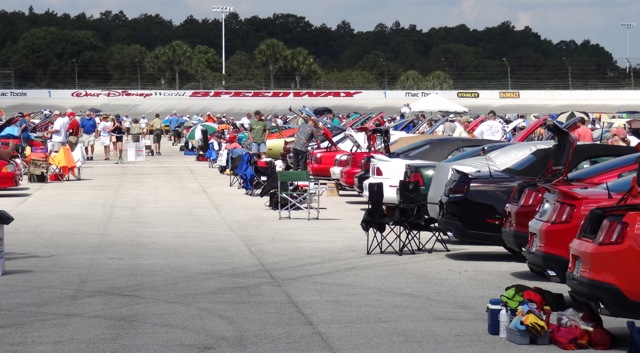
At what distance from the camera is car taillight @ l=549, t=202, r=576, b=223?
394 inches

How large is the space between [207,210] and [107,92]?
72.7 meters

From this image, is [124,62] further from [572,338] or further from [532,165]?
[572,338]

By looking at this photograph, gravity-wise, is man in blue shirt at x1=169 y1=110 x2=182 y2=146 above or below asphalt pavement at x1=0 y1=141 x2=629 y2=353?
above

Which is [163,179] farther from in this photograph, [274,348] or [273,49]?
[273,49]

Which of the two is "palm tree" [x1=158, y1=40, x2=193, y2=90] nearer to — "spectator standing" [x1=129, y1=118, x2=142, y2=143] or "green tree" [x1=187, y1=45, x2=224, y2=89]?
"green tree" [x1=187, y1=45, x2=224, y2=89]

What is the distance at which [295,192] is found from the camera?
20000 millimetres

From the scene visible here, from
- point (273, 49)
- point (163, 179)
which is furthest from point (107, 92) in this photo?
point (163, 179)

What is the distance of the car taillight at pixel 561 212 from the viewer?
10000 millimetres

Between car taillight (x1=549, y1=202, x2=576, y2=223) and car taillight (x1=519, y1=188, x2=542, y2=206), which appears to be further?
car taillight (x1=519, y1=188, x2=542, y2=206)

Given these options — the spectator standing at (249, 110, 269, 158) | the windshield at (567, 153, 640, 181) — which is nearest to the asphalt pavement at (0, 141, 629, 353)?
the windshield at (567, 153, 640, 181)

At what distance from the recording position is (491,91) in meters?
91.4

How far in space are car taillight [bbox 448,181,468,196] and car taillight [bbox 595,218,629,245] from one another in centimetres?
566

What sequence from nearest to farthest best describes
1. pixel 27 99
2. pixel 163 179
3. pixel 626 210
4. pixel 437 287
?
pixel 626 210, pixel 437 287, pixel 163 179, pixel 27 99

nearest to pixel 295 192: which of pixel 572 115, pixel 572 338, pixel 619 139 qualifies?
pixel 619 139
